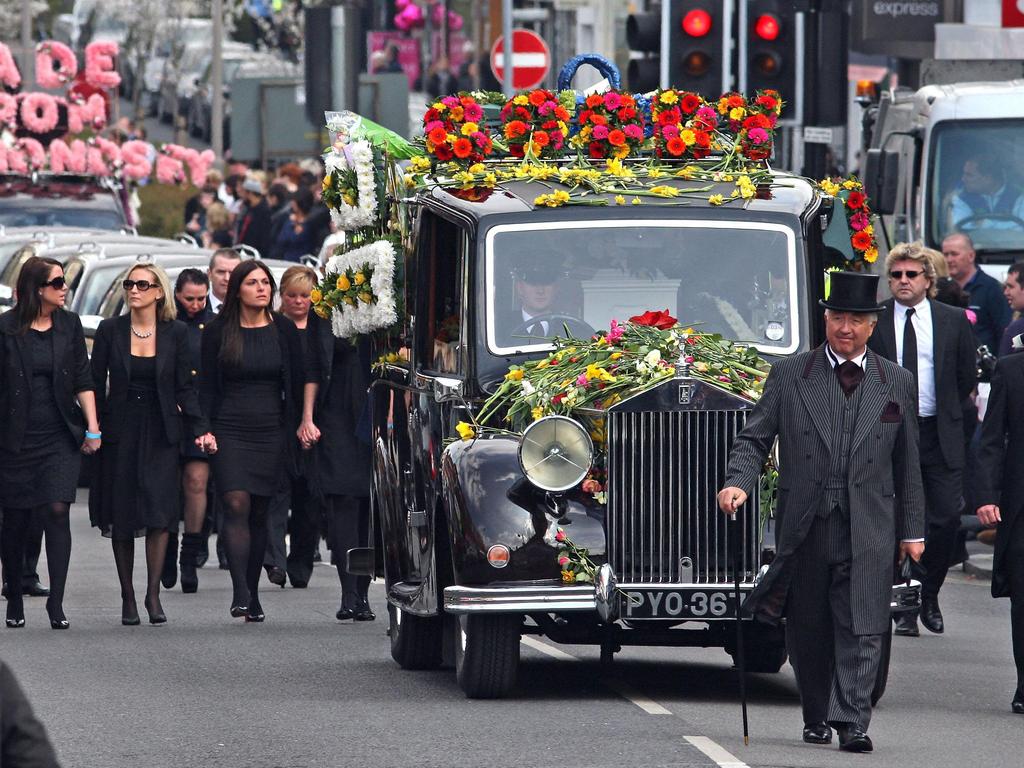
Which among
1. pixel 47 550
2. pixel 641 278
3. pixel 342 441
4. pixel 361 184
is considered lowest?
pixel 47 550

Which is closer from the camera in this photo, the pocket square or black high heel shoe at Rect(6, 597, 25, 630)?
the pocket square

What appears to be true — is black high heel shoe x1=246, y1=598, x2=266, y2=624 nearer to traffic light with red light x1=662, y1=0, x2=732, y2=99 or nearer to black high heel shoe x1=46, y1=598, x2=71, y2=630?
black high heel shoe x1=46, y1=598, x2=71, y2=630

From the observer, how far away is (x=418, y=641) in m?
12.1

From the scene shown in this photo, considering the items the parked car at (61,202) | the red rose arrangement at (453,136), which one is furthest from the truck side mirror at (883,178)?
the parked car at (61,202)

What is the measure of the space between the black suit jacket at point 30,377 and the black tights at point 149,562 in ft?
2.04

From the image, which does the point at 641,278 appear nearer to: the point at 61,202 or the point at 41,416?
the point at 41,416

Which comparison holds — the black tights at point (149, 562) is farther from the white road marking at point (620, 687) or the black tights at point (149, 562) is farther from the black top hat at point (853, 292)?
the black top hat at point (853, 292)

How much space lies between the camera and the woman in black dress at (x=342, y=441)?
563 inches

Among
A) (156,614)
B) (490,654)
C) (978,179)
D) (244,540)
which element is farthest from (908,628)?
(978,179)

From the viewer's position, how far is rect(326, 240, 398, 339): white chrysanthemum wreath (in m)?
12.7

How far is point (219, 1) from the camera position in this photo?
4684cm

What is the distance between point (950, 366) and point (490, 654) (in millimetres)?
3709

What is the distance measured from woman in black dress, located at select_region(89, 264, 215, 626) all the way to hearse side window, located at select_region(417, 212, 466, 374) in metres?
2.35

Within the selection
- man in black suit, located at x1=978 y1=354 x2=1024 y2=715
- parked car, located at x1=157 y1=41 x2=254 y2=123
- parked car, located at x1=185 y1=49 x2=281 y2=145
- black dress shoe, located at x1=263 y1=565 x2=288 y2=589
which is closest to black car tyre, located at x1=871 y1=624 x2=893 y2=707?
man in black suit, located at x1=978 y1=354 x2=1024 y2=715
